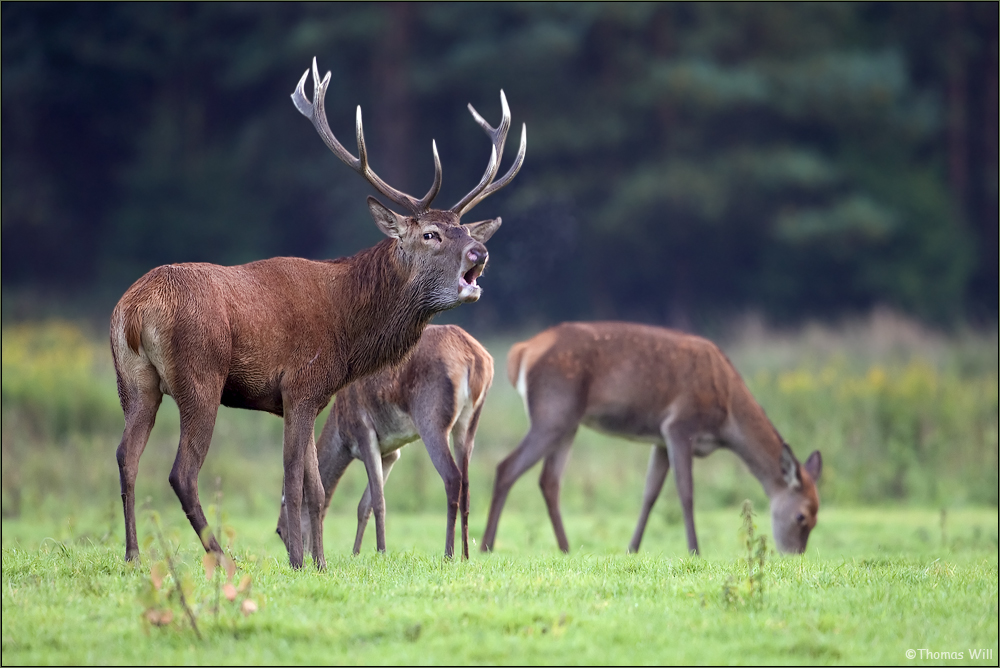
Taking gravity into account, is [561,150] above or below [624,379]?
above

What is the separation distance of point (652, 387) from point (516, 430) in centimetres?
486

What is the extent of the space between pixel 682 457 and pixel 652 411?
18.4 inches

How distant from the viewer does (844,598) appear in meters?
6.05

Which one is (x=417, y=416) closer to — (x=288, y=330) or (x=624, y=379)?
(x=288, y=330)

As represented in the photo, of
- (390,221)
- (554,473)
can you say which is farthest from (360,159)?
(554,473)

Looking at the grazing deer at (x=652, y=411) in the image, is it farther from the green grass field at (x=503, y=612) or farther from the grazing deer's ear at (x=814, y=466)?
the green grass field at (x=503, y=612)

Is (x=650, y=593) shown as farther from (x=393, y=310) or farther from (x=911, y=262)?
(x=911, y=262)

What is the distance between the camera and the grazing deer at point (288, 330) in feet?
21.5

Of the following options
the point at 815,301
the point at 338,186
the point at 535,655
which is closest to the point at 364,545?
the point at 535,655

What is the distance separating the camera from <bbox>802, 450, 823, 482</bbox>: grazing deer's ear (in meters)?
10.7

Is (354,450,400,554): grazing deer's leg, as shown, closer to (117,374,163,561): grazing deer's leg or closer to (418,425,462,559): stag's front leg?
(418,425,462,559): stag's front leg

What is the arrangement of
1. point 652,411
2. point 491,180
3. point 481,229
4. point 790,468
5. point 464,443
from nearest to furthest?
point 481,229
point 491,180
point 464,443
point 790,468
point 652,411

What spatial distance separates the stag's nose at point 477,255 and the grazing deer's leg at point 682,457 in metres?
3.80

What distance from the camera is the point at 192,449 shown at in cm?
659
